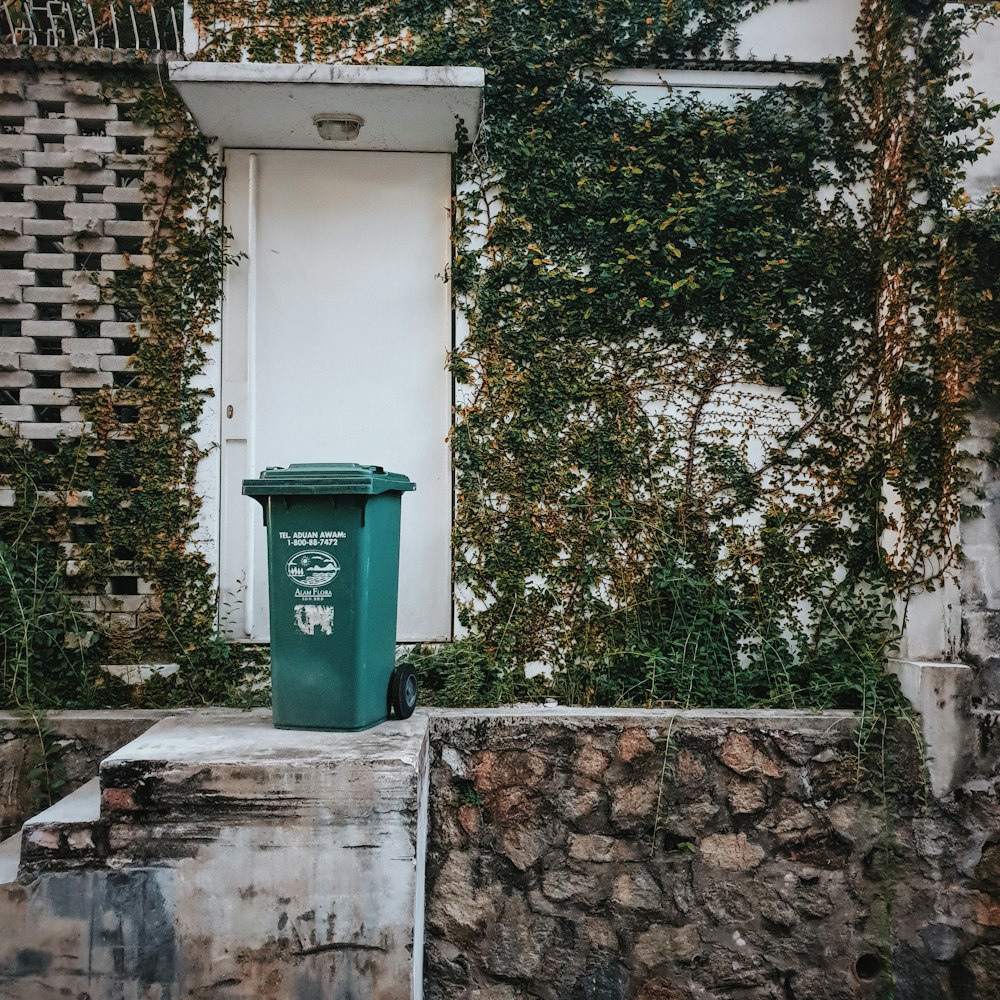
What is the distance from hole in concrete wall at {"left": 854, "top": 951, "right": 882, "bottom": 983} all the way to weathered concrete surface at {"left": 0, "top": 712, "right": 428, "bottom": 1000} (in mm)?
2369

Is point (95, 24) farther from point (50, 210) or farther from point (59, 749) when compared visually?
point (59, 749)

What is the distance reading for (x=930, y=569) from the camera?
429 cm

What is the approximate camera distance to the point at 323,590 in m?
3.59

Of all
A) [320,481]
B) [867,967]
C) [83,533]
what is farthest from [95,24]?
[867,967]

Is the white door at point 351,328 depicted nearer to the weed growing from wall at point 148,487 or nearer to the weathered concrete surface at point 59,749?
the weed growing from wall at point 148,487

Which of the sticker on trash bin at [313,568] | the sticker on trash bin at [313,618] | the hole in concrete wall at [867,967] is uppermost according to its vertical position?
the sticker on trash bin at [313,568]

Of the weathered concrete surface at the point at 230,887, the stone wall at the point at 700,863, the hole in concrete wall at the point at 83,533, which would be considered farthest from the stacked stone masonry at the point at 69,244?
the stone wall at the point at 700,863

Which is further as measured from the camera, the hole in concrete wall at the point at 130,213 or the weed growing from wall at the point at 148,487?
the hole in concrete wall at the point at 130,213

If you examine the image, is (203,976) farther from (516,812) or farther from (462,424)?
(462,424)

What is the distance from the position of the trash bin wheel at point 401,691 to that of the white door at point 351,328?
0.80 metres

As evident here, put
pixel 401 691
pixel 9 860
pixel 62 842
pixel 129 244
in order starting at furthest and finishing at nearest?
1. pixel 129 244
2. pixel 401 691
3. pixel 9 860
4. pixel 62 842

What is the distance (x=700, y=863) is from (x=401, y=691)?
1.73 metres

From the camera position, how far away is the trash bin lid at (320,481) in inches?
139

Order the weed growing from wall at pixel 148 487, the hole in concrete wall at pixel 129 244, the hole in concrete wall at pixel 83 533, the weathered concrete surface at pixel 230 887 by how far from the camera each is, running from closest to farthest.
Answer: the weathered concrete surface at pixel 230 887, the weed growing from wall at pixel 148 487, the hole in concrete wall at pixel 83 533, the hole in concrete wall at pixel 129 244
